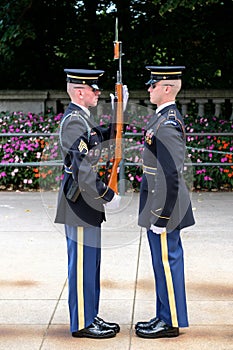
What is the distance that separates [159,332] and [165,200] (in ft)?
3.01

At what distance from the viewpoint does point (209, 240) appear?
766cm

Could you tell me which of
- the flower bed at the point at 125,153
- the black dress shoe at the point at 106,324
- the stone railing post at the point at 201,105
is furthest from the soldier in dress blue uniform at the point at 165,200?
Answer: the stone railing post at the point at 201,105

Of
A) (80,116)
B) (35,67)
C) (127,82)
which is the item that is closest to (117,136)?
(80,116)

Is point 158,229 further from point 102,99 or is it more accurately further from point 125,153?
point 102,99

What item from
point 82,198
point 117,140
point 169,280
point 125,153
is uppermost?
point 117,140

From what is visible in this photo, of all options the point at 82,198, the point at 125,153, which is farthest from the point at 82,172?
the point at 125,153

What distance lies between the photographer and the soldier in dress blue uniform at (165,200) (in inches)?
189

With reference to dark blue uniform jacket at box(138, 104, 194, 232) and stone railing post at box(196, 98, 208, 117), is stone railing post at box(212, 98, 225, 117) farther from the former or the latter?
dark blue uniform jacket at box(138, 104, 194, 232)

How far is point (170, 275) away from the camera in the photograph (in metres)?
5.01

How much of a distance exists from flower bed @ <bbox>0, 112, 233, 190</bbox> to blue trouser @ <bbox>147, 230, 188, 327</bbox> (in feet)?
16.6

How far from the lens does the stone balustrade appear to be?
11.7 meters

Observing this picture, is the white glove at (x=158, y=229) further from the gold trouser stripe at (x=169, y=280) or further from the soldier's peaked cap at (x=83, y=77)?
the soldier's peaked cap at (x=83, y=77)

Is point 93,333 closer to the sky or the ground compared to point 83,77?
closer to the ground

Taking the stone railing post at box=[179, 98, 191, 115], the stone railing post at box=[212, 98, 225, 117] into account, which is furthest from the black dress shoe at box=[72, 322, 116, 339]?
the stone railing post at box=[212, 98, 225, 117]
